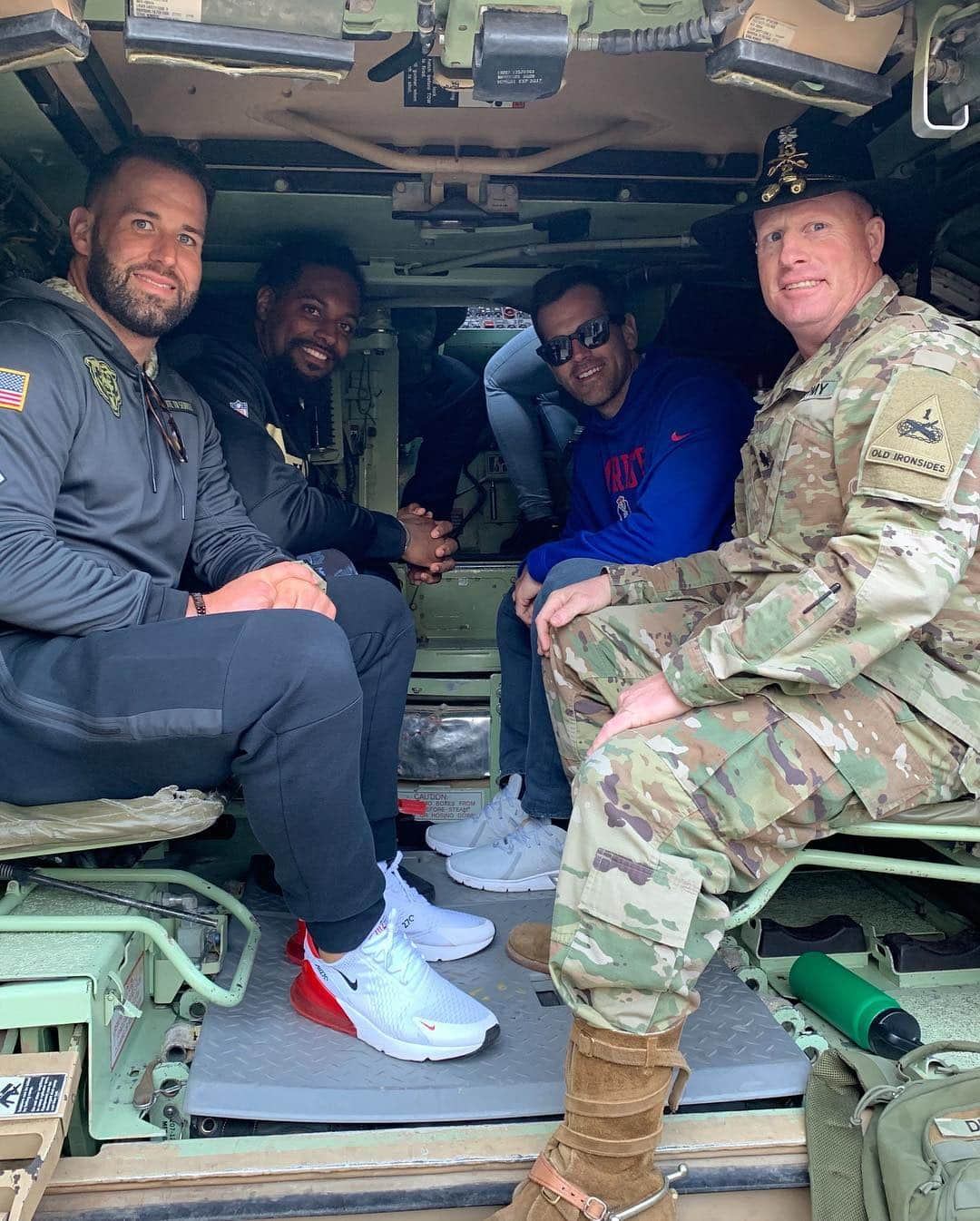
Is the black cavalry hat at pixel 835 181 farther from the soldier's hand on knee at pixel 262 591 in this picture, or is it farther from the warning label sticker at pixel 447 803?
the warning label sticker at pixel 447 803

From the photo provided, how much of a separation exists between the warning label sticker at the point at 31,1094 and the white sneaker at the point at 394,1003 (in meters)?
0.55

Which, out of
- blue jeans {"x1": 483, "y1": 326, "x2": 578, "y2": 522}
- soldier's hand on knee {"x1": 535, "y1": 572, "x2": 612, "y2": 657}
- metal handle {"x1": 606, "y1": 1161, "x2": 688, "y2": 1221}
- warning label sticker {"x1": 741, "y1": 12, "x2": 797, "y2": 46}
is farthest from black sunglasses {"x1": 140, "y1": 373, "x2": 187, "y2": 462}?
blue jeans {"x1": 483, "y1": 326, "x2": 578, "y2": 522}

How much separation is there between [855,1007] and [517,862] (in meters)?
0.99

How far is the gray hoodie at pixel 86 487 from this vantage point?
75.2 inches

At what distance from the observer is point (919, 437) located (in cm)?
184

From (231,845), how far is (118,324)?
151 centimetres

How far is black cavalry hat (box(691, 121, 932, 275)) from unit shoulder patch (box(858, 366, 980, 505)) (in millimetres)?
643

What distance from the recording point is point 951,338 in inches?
80.3

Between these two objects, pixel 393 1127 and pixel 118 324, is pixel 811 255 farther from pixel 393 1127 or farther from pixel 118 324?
pixel 393 1127

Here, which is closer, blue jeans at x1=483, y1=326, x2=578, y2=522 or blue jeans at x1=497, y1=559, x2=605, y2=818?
blue jeans at x1=497, y1=559, x2=605, y2=818

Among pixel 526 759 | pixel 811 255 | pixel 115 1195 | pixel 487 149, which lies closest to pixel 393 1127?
pixel 115 1195

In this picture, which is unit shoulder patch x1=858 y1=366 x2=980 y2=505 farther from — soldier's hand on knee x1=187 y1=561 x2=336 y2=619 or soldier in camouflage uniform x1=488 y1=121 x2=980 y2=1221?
soldier's hand on knee x1=187 y1=561 x2=336 y2=619

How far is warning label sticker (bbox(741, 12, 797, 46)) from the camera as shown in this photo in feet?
5.84

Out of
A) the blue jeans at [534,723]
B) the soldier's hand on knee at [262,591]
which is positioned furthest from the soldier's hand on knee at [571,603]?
the soldier's hand on knee at [262,591]
